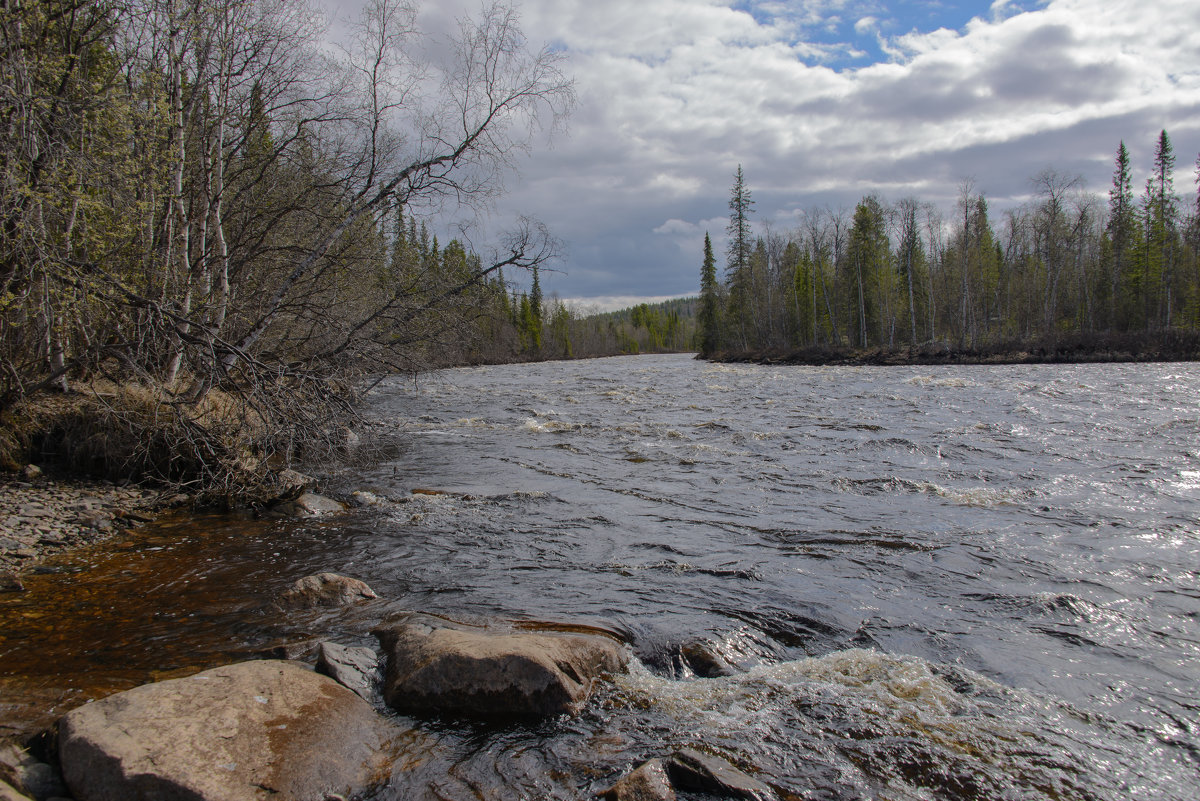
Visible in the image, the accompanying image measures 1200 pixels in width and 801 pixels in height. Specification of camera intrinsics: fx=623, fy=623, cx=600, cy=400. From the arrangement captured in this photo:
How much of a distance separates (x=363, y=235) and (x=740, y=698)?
39.1ft

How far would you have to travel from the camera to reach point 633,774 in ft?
10.5

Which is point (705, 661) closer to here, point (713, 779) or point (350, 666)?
point (713, 779)

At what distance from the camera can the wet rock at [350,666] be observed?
→ 13.5 ft

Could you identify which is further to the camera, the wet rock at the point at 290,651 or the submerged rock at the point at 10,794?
the wet rock at the point at 290,651

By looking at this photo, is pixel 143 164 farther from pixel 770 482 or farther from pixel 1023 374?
pixel 1023 374

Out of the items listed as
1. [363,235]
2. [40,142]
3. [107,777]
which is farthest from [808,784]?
[363,235]

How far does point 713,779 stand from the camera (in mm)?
3186

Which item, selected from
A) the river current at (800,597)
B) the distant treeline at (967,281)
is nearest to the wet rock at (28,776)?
the river current at (800,597)

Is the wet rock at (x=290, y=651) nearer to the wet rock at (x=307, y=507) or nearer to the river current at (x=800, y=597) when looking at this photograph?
the river current at (x=800, y=597)

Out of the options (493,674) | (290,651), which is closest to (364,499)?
(290,651)

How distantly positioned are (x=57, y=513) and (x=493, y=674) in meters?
7.03

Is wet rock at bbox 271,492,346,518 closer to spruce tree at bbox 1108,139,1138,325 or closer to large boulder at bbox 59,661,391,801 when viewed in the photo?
large boulder at bbox 59,661,391,801

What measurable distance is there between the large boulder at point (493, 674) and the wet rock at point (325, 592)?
4.66 feet

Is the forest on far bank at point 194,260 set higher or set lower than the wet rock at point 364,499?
higher
